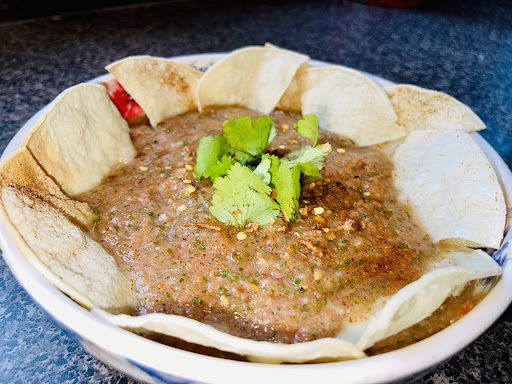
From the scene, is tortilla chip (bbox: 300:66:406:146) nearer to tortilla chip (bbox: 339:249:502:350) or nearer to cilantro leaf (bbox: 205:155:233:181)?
cilantro leaf (bbox: 205:155:233:181)

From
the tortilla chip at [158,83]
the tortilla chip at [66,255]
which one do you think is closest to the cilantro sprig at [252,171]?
the tortilla chip at [66,255]

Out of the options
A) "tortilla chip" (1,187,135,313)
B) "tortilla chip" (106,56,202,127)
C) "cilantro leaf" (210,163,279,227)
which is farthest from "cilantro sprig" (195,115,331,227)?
"tortilla chip" (106,56,202,127)

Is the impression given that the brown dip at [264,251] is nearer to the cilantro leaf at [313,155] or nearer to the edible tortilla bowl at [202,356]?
the cilantro leaf at [313,155]

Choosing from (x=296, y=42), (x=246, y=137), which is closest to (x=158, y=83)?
(x=246, y=137)

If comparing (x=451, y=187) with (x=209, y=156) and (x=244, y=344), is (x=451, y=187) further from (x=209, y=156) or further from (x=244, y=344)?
(x=244, y=344)

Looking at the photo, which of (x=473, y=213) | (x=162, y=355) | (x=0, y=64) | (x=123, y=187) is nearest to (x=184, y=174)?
(x=123, y=187)

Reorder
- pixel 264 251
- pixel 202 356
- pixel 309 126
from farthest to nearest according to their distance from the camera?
pixel 309 126 → pixel 264 251 → pixel 202 356

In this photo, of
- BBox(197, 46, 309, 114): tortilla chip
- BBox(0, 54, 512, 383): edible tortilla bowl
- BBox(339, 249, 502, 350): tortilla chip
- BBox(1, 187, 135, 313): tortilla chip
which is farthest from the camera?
BBox(197, 46, 309, 114): tortilla chip

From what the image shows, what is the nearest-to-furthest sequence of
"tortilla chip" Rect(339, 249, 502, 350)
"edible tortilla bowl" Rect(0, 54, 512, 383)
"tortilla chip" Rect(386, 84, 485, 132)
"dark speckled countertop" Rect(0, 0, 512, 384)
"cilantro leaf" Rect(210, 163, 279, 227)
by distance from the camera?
1. "edible tortilla bowl" Rect(0, 54, 512, 383)
2. "tortilla chip" Rect(339, 249, 502, 350)
3. "cilantro leaf" Rect(210, 163, 279, 227)
4. "tortilla chip" Rect(386, 84, 485, 132)
5. "dark speckled countertop" Rect(0, 0, 512, 384)
